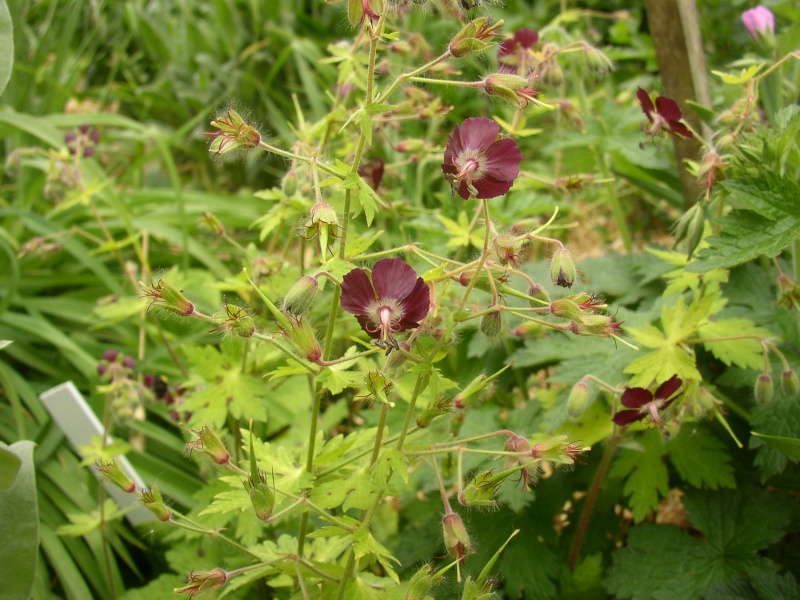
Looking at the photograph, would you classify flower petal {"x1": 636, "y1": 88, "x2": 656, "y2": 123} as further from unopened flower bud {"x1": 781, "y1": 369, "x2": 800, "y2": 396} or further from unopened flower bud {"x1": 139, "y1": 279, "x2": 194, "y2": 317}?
unopened flower bud {"x1": 139, "y1": 279, "x2": 194, "y2": 317}

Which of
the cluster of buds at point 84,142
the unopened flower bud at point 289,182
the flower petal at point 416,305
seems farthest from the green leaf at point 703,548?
the cluster of buds at point 84,142

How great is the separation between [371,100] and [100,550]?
111 centimetres

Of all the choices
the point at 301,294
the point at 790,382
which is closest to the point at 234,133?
the point at 301,294

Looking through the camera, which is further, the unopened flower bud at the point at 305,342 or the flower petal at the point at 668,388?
the flower petal at the point at 668,388

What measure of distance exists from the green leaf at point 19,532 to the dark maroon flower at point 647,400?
0.79 metres

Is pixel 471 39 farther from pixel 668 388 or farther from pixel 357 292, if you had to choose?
pixel 668 388

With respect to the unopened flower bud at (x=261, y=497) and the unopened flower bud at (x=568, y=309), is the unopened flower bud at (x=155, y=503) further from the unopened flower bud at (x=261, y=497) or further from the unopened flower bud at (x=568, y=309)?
the unopened flower bud at (x=568, y=309)

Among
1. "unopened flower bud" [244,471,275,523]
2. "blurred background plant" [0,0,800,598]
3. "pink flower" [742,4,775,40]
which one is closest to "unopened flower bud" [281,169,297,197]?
→ "blurred background plant" [0,0,800,598]

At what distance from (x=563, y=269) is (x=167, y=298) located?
0.45 meters

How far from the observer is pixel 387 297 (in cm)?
73

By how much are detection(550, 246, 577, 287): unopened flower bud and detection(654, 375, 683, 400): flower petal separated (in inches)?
9.5

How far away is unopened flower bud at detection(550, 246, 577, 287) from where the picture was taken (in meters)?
0.82

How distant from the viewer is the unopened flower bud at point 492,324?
0.81m

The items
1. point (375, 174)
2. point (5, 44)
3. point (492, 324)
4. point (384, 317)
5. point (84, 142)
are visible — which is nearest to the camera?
point (384, 317)
